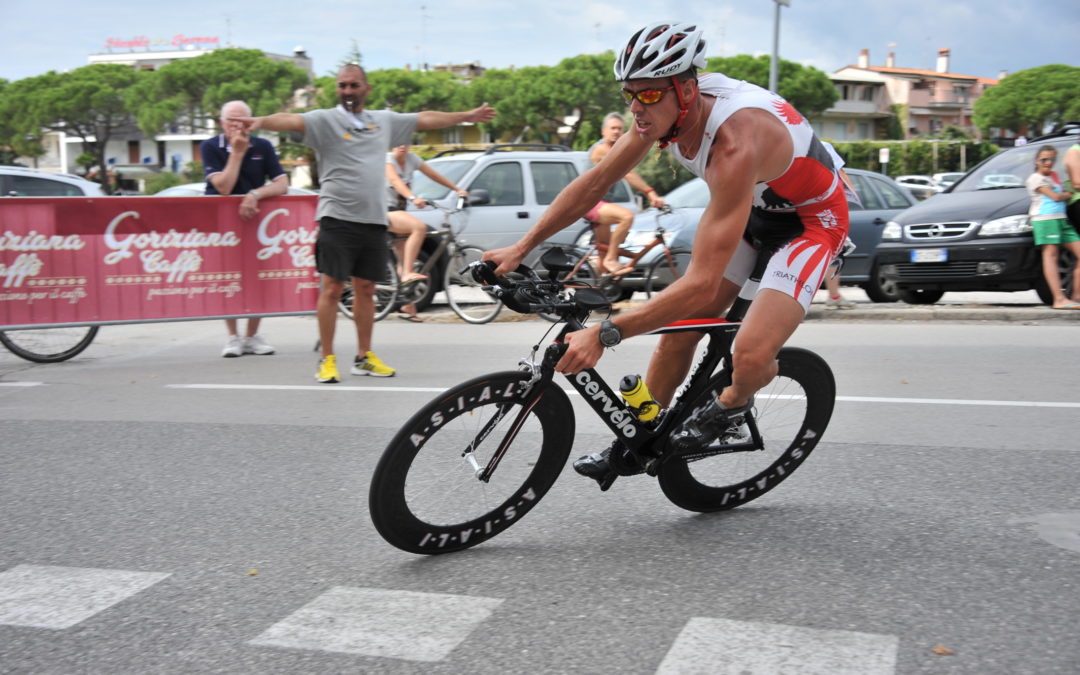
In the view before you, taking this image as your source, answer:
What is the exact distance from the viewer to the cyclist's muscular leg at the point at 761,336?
390 cm

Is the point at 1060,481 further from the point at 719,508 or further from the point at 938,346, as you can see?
the point at 938,346

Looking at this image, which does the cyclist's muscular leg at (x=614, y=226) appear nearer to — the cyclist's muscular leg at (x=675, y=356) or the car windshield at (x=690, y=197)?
the car windshield at (x=690, y=197)

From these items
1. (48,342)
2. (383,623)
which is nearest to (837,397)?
(383,623)

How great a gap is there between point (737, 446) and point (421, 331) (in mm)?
6919

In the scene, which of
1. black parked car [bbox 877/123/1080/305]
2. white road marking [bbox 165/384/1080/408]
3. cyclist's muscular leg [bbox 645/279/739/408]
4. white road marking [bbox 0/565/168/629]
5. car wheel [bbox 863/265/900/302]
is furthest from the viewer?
car wheel [bbox 863/265/900/302]

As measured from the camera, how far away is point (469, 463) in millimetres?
3887

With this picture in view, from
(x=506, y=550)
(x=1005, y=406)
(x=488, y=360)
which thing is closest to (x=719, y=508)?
(x=506, y=550)

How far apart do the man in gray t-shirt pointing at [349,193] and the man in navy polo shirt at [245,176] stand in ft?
4.98

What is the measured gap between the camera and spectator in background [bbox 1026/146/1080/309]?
10.6m

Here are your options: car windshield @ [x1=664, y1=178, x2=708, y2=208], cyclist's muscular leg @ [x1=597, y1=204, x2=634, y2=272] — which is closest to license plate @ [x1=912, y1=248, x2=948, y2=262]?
car windshield @ [x1=664, y1=178, x2=708, y2=208]

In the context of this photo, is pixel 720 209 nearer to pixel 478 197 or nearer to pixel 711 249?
pixel 711 249

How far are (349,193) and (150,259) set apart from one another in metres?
2.58

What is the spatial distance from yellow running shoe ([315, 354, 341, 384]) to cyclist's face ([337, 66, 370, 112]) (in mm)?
1795

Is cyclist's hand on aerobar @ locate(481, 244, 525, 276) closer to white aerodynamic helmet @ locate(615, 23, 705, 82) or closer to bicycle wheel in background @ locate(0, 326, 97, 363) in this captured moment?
white aerodynamic helmet @ locate(615, 23, 705, 82)
